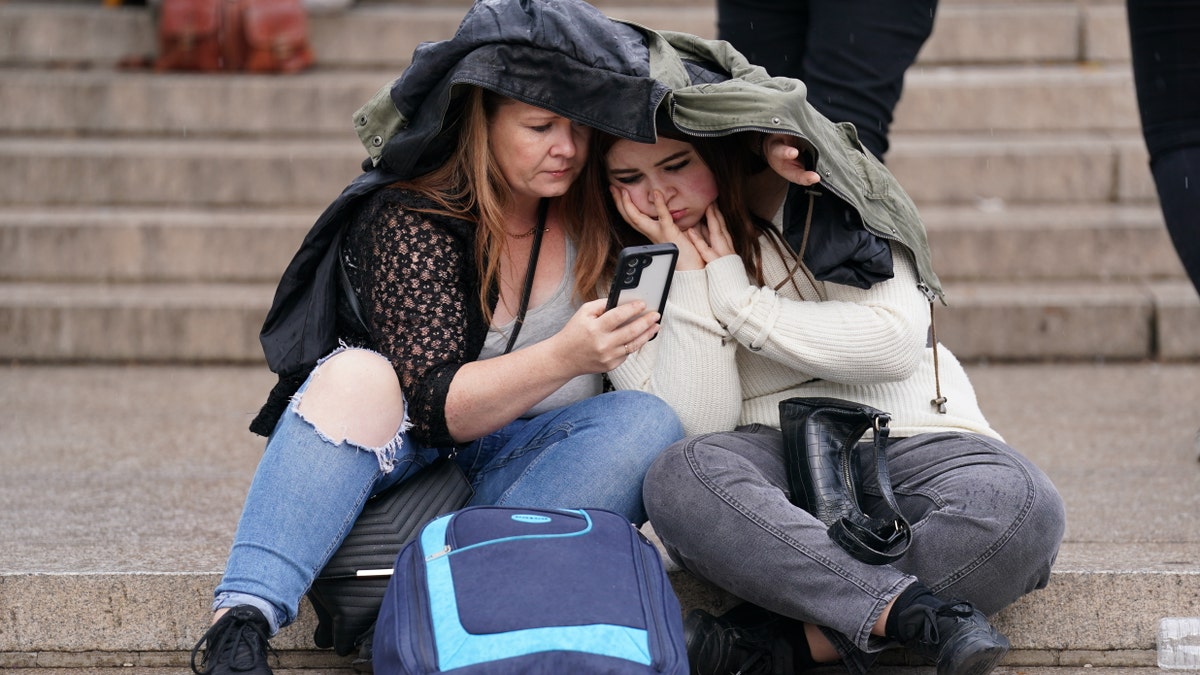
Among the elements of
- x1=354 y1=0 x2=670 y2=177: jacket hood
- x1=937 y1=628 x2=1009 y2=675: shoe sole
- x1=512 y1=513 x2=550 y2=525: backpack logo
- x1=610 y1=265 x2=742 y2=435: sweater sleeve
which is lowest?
x1=937 y1=628 x2=1009 y2=675: shoe sole

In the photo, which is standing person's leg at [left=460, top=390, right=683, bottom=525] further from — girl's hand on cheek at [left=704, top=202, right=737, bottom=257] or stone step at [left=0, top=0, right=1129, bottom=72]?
stone step at [left=0, top=0, right=1129, bottom=72]

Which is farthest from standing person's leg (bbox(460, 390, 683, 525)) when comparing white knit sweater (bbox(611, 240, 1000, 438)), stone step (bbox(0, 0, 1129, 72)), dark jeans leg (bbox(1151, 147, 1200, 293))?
stone step (bbox(0, 0, 1129, 72))

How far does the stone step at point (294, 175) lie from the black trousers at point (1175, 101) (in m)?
1.95

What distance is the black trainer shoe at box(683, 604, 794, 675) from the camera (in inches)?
93.7

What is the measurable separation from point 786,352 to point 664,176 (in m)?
0.40

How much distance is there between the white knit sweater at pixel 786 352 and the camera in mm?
2471

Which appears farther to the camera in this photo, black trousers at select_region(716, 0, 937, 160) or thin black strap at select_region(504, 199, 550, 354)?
black trousers at select_region(716, 0, 937, 160)

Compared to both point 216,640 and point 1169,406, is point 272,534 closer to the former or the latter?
point 216,640

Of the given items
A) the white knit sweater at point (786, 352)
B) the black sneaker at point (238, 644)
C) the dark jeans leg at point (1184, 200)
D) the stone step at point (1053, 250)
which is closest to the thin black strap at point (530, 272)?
the white knit sweater at point (786, 352)

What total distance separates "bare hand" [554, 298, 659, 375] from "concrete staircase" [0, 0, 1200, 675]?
56cm

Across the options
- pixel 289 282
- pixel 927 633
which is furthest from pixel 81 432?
pixel 927 633

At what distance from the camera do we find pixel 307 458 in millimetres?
2285

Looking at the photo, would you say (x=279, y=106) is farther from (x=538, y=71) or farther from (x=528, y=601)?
(x=528, y=601)

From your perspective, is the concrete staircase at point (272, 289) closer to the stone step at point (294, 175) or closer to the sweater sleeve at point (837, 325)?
the stone step at point (294, 175)
